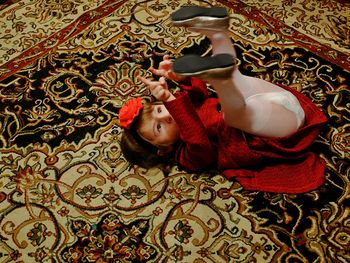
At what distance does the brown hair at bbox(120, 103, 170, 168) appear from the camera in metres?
1.20

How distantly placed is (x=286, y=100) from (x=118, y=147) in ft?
1.82

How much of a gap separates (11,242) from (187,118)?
0.61m

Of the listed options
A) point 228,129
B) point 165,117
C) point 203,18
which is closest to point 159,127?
point 165,117

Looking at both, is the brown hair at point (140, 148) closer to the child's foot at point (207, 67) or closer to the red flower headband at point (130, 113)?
the red flower headband at point (130, 113)

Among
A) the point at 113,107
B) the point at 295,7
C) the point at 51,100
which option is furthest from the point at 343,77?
the point at 51,100

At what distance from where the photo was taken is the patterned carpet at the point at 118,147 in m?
1.14

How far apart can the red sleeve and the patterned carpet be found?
0.30 ft

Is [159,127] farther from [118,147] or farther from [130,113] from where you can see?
[118,147]

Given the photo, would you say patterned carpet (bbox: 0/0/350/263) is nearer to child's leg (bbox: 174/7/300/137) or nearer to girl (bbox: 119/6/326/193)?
girl (bbox: 119/6/326/193)

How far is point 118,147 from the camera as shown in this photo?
134 centimetres

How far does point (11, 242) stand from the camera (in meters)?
1.16

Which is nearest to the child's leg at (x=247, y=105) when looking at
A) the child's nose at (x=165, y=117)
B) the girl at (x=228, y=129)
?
the girl at (x=228, y=129)

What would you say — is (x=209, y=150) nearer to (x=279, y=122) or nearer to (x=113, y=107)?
(x=279, y=122)

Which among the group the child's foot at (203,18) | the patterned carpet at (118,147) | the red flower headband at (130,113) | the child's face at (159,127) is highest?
the child's foot at (203,18)
